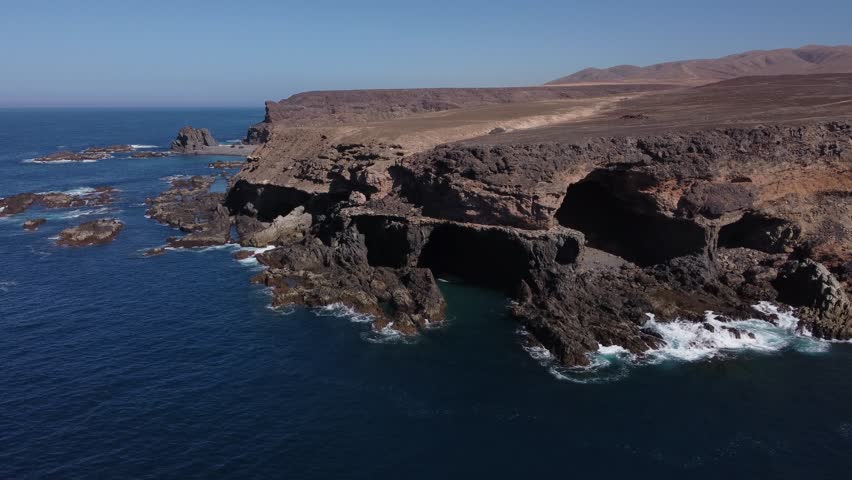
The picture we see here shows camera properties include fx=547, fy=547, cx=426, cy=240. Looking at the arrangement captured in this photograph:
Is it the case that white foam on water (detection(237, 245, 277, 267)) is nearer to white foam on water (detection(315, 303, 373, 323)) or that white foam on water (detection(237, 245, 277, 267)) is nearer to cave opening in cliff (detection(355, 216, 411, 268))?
cave opening in cliff (detection(355, 216, 411, 268))

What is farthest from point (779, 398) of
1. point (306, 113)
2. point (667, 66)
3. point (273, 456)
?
point (667, 66)

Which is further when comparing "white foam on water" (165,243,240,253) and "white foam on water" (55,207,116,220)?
"white foam on water" (55,207,116,220)

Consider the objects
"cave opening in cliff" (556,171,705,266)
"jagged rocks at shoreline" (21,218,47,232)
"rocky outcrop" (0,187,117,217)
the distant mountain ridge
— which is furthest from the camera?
the distant mountain ridge

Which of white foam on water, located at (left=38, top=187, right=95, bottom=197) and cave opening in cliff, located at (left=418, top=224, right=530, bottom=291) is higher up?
white foam on water, located at (left=38, top=187, right=95, bottom=197)

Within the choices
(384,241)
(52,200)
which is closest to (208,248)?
(384,241)

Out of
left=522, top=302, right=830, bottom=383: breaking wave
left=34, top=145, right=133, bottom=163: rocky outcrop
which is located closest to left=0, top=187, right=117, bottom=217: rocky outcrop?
left=34, top=145, right=133, bottom=163: rocky outcrop

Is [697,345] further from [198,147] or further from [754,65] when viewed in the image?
[754,65]

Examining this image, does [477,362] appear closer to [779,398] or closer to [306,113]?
[779,398]
